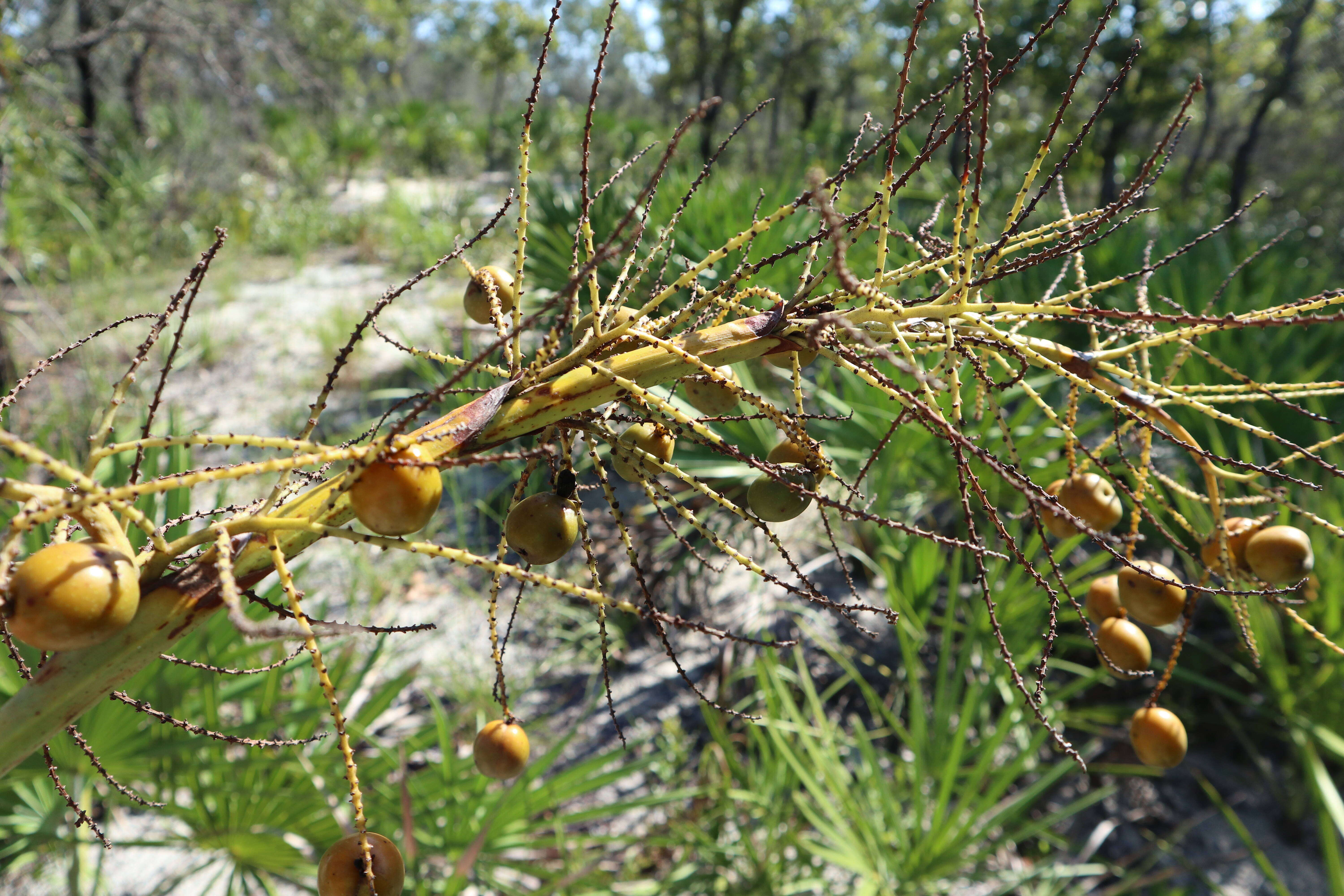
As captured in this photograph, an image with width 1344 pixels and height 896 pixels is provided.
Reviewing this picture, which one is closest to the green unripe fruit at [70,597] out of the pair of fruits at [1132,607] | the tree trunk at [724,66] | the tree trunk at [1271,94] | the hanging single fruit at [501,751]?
the hanging single fruit at [501,751]

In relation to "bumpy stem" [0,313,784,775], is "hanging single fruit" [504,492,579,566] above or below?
below

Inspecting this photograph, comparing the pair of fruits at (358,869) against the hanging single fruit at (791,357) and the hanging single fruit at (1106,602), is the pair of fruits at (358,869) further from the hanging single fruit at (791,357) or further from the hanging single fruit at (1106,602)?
the hanging single fruit at (1106,602)

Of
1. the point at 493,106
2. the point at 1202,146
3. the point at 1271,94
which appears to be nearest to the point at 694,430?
the point at 1271,94

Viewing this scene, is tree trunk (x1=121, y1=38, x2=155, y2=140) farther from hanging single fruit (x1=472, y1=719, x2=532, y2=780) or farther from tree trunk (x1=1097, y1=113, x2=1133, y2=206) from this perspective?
tree trunk (x1=1097, y1=113, x2=1133, y2=206)

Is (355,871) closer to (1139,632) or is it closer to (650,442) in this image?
(650,442)

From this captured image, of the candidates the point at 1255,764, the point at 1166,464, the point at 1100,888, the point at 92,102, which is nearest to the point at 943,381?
the point at 1100,888

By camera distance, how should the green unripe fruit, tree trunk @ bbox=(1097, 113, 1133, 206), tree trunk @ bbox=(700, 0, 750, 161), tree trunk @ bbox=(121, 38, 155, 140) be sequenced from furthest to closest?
1. tree trunk @ bbox=(1097, 113, 1133, 206)
2. tree trunk @ bbox=(700, 0, 750, 161)
3. tree trunk @ bbox=(121, 38, 155, 140)
4. the green unripe fruit

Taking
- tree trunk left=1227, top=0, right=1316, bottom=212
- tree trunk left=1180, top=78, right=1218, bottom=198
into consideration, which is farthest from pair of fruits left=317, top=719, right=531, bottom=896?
tree trunk left=1180, top=78, right=1218, bottom=198
